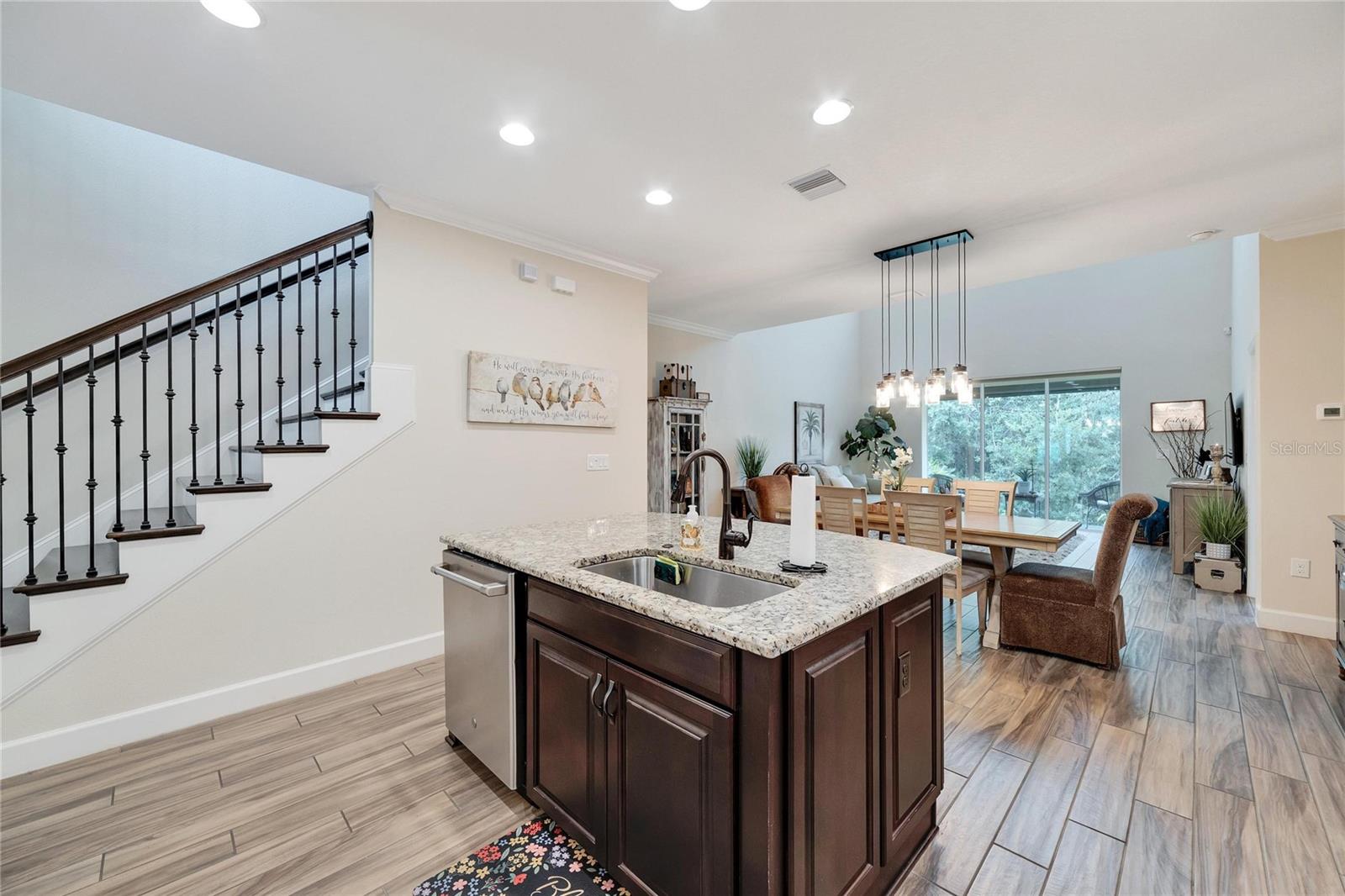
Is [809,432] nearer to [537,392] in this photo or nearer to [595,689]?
[537,392]

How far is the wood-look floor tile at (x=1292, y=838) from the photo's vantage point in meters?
1.54

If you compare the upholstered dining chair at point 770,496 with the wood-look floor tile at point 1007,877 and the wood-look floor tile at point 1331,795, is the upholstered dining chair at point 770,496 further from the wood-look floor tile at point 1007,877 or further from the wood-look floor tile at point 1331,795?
the wood-look floor tile at point 1007,877

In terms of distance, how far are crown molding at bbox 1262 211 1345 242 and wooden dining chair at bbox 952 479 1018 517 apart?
2.16 m

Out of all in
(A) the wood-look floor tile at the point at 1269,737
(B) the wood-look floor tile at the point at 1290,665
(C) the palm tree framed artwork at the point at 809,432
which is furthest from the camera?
(C) the palm tree framed artwork at the point at 809,432

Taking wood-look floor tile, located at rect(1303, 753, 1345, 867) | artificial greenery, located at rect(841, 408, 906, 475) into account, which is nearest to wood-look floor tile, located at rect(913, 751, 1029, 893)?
wood-look floor tile, located at rect(1303, 753, 1345, 867)

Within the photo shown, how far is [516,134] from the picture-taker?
237 centimetres

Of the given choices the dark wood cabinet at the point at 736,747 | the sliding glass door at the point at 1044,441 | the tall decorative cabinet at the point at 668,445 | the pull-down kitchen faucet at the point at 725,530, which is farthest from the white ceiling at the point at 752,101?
the sliding glass door at the point at 1044,441

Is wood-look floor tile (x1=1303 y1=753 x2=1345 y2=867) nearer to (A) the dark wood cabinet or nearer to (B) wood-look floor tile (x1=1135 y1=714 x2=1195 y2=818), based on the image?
(B) wood-look floor tile (x1=1135 y1=714 x2=1195 y2=818)

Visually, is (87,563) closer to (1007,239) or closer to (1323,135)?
(1007,239)

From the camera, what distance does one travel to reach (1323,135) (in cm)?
235

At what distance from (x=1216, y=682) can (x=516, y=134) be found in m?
4.34

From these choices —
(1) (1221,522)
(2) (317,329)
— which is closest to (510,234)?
(2) (317,329)

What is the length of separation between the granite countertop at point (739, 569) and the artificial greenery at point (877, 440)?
6.65 metres

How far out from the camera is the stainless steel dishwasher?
74.3 inches
